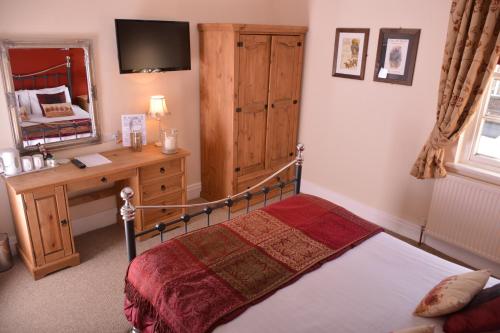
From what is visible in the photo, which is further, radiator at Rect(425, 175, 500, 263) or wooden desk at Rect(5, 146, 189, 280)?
radiator at Rect(425, 175, 500, 263)

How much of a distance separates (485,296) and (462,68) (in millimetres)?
1919

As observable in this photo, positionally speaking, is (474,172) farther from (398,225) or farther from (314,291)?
(314,291)

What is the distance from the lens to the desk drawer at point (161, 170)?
3432mm

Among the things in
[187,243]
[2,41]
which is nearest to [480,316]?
[187,243]

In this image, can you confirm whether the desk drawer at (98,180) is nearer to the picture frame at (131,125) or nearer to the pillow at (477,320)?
the picture frame at (131,125)

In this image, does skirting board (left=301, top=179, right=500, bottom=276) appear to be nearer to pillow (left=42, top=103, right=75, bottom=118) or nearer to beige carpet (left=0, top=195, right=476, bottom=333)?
beige carpet (left=0, top=195, right=476, bottom=333)

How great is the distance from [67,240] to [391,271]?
2433 mm

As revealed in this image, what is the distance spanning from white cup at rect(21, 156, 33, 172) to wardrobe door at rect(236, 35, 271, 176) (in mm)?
1891

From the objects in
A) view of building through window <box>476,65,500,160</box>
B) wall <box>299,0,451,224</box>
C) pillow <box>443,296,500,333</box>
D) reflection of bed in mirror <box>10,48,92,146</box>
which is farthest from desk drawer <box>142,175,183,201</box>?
view of building through window <box>476,65,500,160</box>

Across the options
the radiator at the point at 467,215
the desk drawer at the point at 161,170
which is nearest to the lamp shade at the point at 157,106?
the desk drawer at the point at 161,170

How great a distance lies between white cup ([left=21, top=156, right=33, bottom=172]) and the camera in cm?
301

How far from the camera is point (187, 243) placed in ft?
7.65

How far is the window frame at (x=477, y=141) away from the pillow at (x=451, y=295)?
1629 millimetres

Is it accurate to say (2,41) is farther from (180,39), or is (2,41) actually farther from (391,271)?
(391,271)
